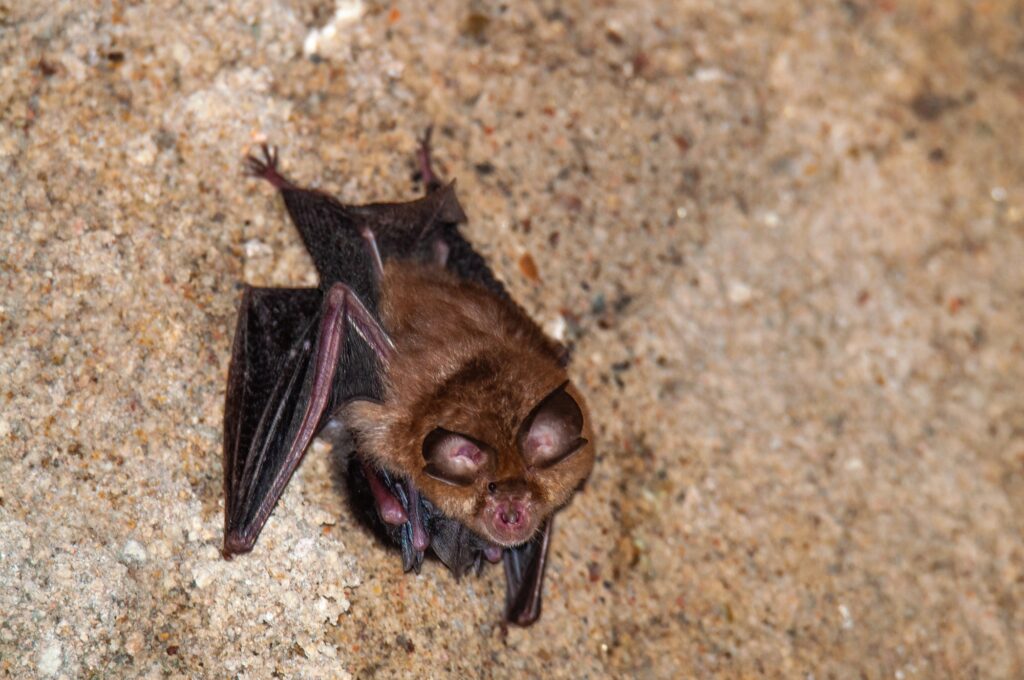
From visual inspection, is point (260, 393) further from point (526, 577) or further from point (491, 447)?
point (526, 577)

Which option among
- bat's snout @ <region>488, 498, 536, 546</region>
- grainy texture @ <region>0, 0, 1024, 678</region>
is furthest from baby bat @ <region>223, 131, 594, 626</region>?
grainy texture @ <region>0, 0, 1024, 678</region>

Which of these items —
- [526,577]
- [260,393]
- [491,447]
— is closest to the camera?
[491,447]

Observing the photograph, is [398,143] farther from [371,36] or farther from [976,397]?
[976,397]

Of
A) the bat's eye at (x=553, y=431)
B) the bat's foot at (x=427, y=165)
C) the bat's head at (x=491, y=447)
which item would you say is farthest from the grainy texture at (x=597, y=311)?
the bat's eye at (x=553, y=431)

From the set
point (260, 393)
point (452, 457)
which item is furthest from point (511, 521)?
point (260, 393)

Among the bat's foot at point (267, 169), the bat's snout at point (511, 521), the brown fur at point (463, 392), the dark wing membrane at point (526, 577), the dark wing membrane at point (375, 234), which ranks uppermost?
the bat's foot at point (267, 169)

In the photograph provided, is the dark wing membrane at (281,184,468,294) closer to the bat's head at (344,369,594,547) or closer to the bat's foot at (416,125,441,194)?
the bat's foot at (416,125,441,194)

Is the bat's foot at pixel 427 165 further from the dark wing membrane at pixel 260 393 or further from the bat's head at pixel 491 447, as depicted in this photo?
the bat's head at pixel 491 447
